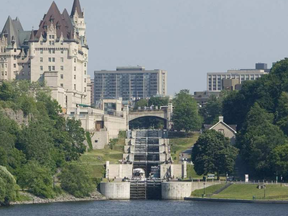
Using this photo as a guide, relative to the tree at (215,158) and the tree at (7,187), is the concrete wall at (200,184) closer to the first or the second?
the tree at (215,158)

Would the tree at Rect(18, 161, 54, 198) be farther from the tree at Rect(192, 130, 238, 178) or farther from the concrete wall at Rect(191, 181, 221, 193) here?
the tree at Rect(192, 130, 238, 178)

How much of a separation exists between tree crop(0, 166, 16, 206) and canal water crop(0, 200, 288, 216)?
2037mm

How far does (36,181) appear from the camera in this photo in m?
180

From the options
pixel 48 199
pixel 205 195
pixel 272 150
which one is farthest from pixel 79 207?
pixel 272 150

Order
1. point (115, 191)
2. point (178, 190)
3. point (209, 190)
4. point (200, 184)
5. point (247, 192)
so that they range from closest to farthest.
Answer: point (247, 192) < point (209, 190) < point (178, 190) < point (115, 191) < point (200, 184)

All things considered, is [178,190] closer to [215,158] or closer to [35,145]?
[215,158]

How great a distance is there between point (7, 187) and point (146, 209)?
60.4ft

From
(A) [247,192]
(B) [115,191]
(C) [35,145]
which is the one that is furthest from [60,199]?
(A) [247,192]

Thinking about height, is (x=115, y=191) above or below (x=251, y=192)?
above

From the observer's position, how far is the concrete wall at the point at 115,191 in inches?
7480

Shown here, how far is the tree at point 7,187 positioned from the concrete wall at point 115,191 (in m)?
21.2

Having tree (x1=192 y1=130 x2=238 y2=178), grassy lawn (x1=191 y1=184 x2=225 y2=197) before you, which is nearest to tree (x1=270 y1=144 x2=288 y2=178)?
tree (x1=192 y1=130 x2=238 y2=178)

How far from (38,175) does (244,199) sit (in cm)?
2896

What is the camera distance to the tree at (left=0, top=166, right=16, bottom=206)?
16900 cm
